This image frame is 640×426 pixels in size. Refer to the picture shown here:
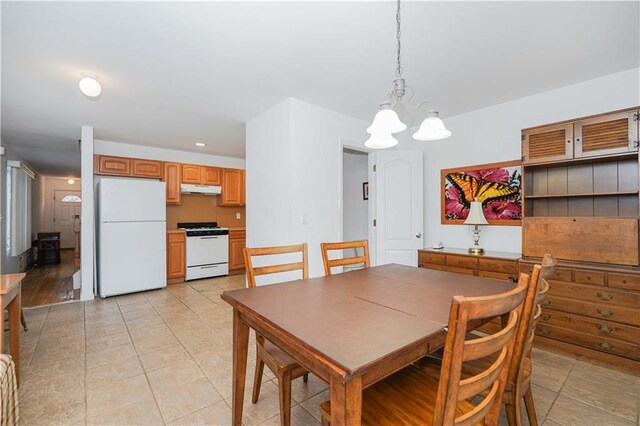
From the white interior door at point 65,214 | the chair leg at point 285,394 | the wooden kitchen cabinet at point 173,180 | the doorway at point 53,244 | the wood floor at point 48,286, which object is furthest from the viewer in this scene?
the white interior door at point 65,214

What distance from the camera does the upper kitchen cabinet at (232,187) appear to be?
18.4ft

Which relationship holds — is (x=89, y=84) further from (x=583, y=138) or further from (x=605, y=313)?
(x=605, y=313)

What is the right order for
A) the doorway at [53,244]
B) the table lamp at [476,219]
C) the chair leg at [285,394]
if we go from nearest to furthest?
1. the chair leg at [285,394]
2. the table lamp at [476,219]
3. the doorway at [53,244]

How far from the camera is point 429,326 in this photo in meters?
1.05

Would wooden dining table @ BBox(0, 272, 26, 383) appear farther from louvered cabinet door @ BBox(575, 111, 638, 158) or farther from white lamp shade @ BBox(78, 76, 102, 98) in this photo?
louvered cabinet door @ BBox(575, 111, 638, 158)

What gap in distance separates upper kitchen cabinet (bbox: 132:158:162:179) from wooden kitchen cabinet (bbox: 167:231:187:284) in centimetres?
103

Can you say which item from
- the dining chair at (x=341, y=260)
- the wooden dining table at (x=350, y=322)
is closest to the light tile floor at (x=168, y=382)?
the wooden dining table at (x=350, y=322)

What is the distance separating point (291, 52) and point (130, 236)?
143 inches

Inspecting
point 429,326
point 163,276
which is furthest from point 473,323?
point 163,276

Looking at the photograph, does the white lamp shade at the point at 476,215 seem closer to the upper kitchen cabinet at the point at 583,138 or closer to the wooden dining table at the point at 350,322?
the upper kitchen cabinet at the point at 583,138

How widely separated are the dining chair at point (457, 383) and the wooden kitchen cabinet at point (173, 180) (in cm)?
483

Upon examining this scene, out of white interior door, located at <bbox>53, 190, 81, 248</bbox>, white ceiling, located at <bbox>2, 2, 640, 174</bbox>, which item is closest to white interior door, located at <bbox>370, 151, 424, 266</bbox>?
white ceiling, located at <bbox>2, 2, 640, 174</bbox>

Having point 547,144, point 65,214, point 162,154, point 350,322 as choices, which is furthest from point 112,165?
point 65,214

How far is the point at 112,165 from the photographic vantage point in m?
4.50
